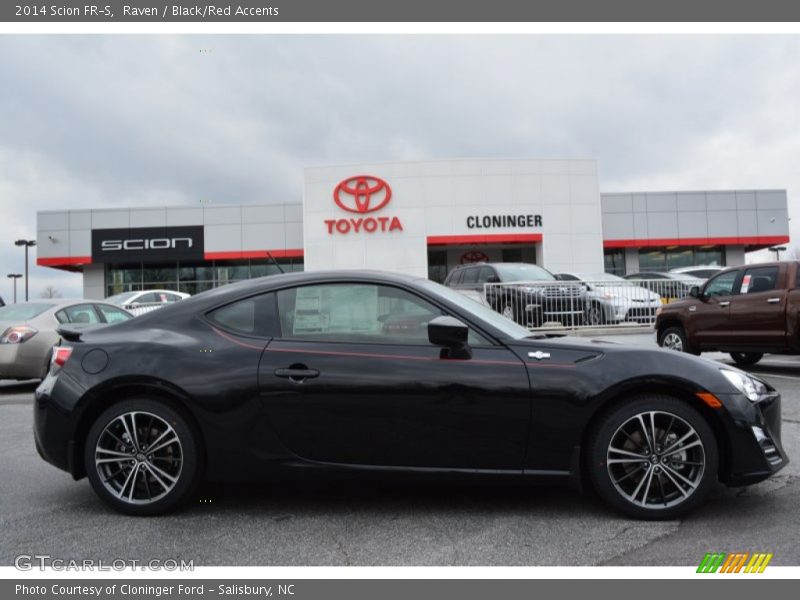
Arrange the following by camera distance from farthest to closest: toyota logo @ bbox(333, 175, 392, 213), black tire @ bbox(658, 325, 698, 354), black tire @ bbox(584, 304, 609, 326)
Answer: toyota logo @ bbox(333, 175, 392, 213) < black tire @ bbox(584, 304, 609, 326) < black tire @ bbox(658, 325, 698, 354)

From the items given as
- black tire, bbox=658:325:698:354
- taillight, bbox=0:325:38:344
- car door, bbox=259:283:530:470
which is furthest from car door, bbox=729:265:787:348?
taillight, bbox=0:325:38:344

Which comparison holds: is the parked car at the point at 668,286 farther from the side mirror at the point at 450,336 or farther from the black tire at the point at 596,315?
the side mirror at the point at 450,336

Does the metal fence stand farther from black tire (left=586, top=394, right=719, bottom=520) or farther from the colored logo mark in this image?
the colored logo mark

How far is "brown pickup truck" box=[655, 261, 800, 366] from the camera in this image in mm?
9258

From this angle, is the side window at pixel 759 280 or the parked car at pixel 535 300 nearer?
the side window at pixel 759 280

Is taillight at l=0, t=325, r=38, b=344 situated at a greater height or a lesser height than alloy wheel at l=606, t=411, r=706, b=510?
greater

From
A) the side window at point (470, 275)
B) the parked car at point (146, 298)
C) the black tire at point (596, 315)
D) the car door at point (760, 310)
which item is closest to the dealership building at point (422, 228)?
the parked car at point (146, 298)

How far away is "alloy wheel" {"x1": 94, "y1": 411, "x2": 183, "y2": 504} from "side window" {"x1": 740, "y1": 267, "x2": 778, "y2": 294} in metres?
9.06

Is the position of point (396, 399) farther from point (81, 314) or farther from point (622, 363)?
point (81, 314)

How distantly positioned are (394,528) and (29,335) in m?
7.79

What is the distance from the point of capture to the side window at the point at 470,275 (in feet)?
52.3

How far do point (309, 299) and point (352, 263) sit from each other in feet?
95.5

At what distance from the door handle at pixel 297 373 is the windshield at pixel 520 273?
12.1 m

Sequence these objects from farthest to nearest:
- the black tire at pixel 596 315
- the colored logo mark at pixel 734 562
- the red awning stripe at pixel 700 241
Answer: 1. the red awning stripe at pixel 700 241
2. the black tire at pixel 596 315
3. the colored logo mark at pixel 734 562
